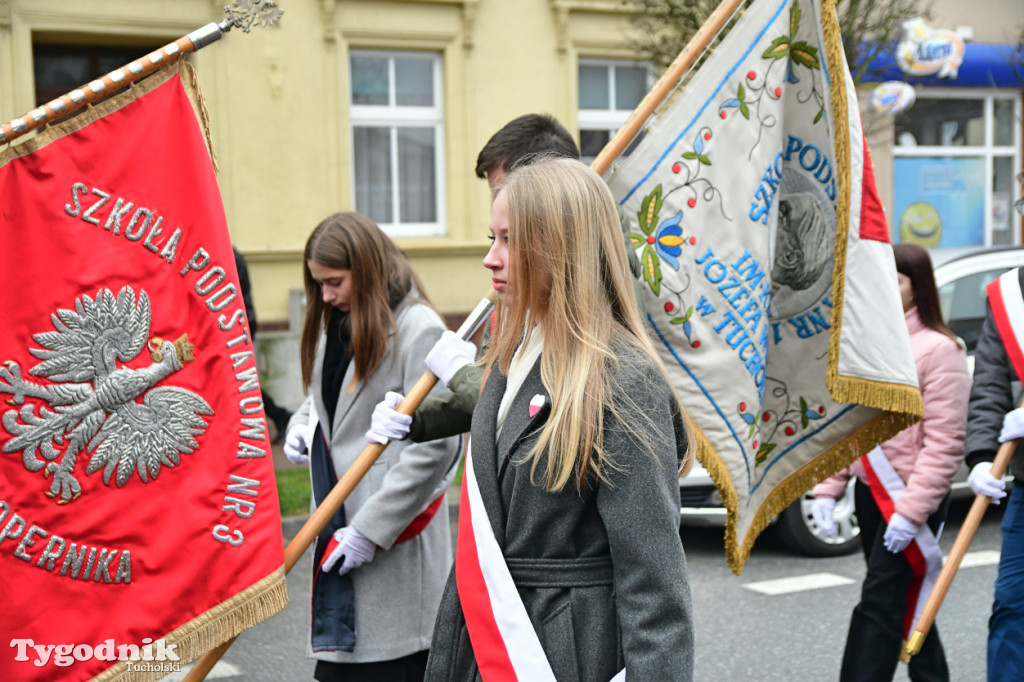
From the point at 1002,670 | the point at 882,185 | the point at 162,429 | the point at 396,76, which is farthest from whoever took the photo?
the point at 882,185

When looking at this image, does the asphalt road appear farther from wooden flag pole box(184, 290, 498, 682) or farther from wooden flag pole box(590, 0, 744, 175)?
wooden flag pole box(590, 0, 744, 175)


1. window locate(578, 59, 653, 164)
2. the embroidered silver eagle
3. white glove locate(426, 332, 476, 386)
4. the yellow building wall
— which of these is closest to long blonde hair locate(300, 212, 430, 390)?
white glove locate(426, 332, 476, 386)

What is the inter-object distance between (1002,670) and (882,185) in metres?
12.8

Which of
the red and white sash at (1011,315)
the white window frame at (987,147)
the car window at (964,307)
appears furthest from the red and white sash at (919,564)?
the white window frame at (987,147)

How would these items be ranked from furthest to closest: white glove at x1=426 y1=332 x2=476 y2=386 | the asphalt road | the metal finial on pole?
the asphalt road → white glove at x1=426 y1=332 x2=476 y2=386 → the metal finial on pole

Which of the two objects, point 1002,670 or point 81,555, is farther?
point 1002,670

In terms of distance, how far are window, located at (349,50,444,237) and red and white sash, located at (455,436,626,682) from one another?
10048 millimetres

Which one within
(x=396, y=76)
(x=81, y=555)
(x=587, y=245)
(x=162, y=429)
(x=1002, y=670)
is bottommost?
(x=1002, y=670)

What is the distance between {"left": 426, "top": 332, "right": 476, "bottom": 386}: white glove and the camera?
9.46 ft

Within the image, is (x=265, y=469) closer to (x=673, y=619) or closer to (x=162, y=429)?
(x=162, y=429)

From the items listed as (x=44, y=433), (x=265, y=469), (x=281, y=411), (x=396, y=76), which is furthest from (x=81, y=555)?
(x=396, y=76)

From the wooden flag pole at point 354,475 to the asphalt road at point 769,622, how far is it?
1.80 m

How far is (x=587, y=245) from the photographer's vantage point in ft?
6.34

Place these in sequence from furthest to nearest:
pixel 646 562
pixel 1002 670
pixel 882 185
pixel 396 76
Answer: pixel 882 185 → pixel 396 76 → pixel 1002 670 → pixel 646 562
